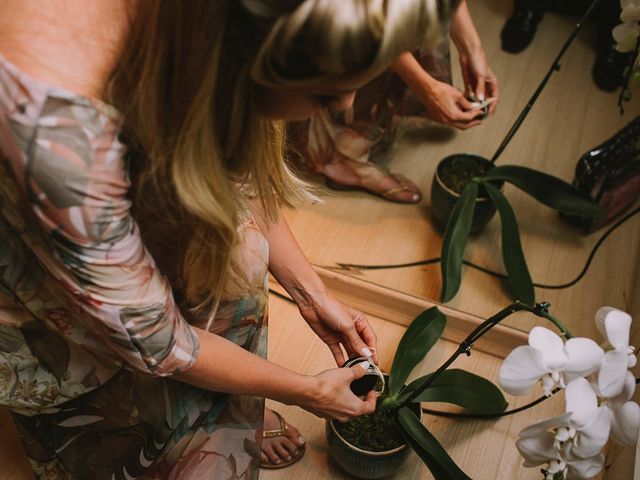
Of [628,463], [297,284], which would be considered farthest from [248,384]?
[628,463]

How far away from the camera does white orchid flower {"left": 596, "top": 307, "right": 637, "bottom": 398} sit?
725 millimetres

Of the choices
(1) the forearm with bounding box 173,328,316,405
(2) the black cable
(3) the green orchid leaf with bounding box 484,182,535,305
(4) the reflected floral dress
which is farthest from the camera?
(4) the reflected floral dress

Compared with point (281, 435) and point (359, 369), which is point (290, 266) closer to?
point (359, 369)

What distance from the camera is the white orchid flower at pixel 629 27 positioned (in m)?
1.12

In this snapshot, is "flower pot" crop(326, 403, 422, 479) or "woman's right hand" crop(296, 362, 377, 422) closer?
"woman's right hand" crop(296, 362, 377, 422)

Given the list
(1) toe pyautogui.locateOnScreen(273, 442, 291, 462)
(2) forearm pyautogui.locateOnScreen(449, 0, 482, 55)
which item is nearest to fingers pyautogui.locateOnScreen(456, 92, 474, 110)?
(2) forearm pyautogui.locateOnScreen(449, 0, 482, 55)

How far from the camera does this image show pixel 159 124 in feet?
2.30

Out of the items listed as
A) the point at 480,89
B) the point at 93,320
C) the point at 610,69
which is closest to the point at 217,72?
the point at 93,320

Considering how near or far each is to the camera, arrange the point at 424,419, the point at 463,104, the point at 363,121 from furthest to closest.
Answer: the point at 363,121, the point at 463,104, the point at 424,419

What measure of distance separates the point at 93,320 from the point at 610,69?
5.49 feet

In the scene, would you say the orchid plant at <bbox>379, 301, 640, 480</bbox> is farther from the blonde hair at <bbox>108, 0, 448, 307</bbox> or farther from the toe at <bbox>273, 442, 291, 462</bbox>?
the toe at <bbox>273, 442, 291, 462</bbox>

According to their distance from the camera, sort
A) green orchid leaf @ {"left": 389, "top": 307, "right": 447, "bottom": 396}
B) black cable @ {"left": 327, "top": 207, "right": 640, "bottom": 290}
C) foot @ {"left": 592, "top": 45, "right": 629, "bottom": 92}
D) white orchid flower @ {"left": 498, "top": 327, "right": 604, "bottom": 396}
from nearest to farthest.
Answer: white orchid flower @ {"left": 498, "top": 327, "right": 604, "bottom": 396} < green orchid leaf @ {"left": 389, "top": 307, "right": 447, "bottom": 396} < black cable @ {"left": 327, "top": 207, "right": 640, "bottom": 290} < foot @ {"left": 592, "top": 45, "right": 629, "bottom": 92}

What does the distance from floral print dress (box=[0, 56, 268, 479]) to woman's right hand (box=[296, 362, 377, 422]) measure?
11 cm

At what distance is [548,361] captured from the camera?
74 centimetres
